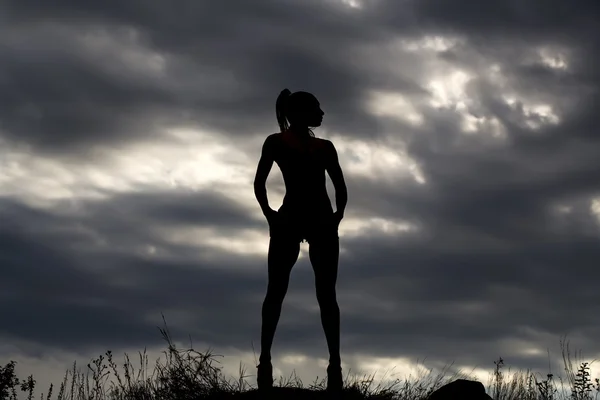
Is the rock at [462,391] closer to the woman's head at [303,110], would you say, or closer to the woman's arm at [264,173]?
the woman's arm at [264,173]

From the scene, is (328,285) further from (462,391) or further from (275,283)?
(462,391)

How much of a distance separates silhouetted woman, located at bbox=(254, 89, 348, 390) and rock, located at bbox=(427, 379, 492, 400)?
50.6 inches

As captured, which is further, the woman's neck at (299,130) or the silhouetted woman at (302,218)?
the woman's neck at (299,130)

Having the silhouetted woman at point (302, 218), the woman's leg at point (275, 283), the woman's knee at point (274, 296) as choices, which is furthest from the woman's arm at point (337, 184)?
the woman's knee at point (274, 296)

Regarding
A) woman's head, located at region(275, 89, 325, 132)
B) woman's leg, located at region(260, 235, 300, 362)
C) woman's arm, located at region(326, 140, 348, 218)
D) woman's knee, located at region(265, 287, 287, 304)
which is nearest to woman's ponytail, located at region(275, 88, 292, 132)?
woman's head, located at region(275, 89, 325, 132)

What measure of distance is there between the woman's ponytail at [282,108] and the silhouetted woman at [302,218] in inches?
6.4

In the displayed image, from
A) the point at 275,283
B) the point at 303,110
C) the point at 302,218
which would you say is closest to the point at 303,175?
the point at 302,218

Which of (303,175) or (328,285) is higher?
(303,175)

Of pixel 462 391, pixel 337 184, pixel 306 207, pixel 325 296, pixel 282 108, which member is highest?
pixel 282 108

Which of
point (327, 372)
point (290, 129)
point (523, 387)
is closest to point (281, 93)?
point (290, 129)

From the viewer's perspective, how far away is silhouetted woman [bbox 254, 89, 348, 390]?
1035cm

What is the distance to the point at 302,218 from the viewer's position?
410 inches

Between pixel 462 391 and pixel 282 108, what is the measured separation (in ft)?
13.8

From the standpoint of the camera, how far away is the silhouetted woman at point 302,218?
408 inches
